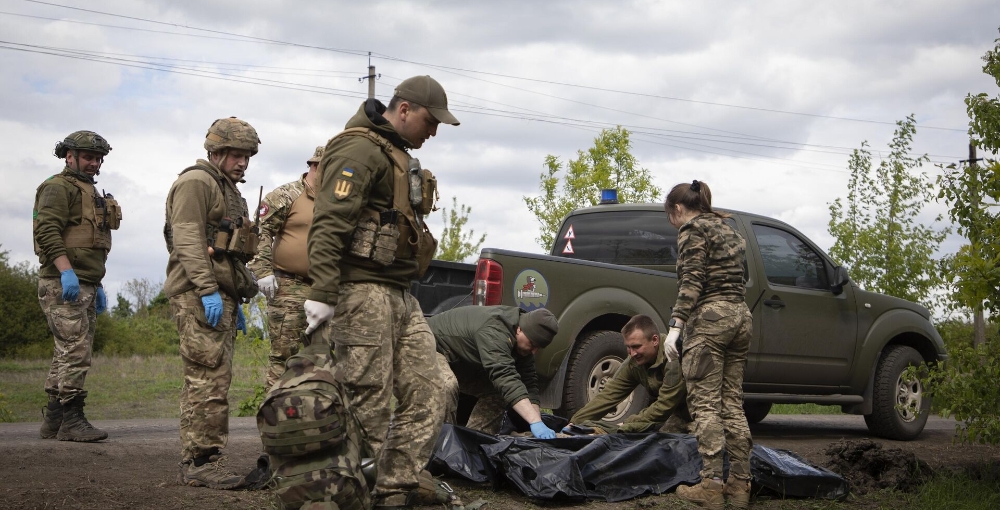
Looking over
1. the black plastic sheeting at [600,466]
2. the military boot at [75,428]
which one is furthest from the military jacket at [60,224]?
the black plastic sheeting at [600,466]

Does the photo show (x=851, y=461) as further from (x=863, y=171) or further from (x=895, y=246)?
(x=863, y=171)

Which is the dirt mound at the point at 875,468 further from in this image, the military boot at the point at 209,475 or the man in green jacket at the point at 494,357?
the military boot at the point at 209,475

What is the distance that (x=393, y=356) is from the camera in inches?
169

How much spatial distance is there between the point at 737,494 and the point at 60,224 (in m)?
4.81

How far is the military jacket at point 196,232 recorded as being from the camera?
16.2 ft

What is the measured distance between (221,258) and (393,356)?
58.1 inches

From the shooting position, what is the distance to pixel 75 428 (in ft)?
21.5

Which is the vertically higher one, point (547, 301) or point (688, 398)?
point (547, 301)

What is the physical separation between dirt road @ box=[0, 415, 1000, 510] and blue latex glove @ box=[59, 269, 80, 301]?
3.30 feet

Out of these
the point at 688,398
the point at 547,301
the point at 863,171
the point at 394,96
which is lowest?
the point at 688,398

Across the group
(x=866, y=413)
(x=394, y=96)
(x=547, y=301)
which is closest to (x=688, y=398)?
(x=547, y=301)

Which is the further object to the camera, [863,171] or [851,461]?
[863,171]

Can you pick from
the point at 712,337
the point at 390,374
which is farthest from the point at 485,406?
the point at 390,374

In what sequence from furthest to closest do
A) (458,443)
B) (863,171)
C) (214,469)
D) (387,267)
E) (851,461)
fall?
(863,171) → (851,461) → (458,443) → (214,469) → (387,267)
